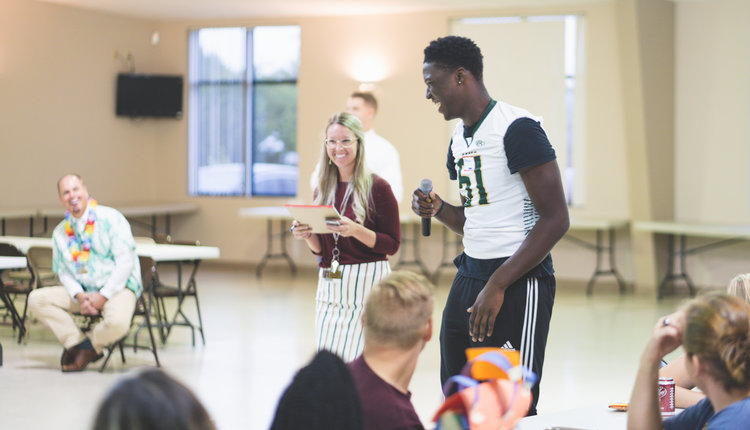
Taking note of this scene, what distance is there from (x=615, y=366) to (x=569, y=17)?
533 cm

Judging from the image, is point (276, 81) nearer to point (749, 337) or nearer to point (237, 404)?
point (237, 404)

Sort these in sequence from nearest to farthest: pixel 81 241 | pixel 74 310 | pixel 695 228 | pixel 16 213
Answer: pixel 81 241, pixel 74 310, pixel 695 228, pixel 16 213

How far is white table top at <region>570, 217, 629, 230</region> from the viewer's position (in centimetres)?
965

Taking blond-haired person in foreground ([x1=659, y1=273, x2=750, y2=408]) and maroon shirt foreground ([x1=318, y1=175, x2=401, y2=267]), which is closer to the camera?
blond-haired person in foreground ([x1=659, y1=273, x2=750, y2=408])

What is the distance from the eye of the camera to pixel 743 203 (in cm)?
962

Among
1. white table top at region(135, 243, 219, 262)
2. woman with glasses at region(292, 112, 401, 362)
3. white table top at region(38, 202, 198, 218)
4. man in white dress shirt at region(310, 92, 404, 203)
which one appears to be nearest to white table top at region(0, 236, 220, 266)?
white table top at region(135, 243, 219, 262)

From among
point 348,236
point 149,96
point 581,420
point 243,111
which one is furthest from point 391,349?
point 149,96

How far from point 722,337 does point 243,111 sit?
10644 mm

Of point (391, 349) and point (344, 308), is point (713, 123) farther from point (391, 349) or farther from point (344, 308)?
point (391, 349)

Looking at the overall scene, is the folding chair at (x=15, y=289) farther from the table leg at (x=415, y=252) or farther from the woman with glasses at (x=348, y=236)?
the table leg at (x=415, y=252)

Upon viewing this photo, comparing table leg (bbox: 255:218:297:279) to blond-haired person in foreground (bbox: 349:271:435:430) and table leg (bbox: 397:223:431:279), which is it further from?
blond-haired person in foreground (bbox: 349:271:435:430)

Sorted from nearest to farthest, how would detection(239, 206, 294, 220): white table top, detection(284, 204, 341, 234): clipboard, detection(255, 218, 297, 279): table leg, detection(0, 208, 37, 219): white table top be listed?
detection(284, 204, 341, 234): clipboard → detection(0, 208, 37, 219): white table top → detection(239, 206, 294, 220): white table top → detection(255, 218, 297, 279): table leg

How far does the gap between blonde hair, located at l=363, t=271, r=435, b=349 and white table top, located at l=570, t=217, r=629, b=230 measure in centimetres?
795

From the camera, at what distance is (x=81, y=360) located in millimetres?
5863
